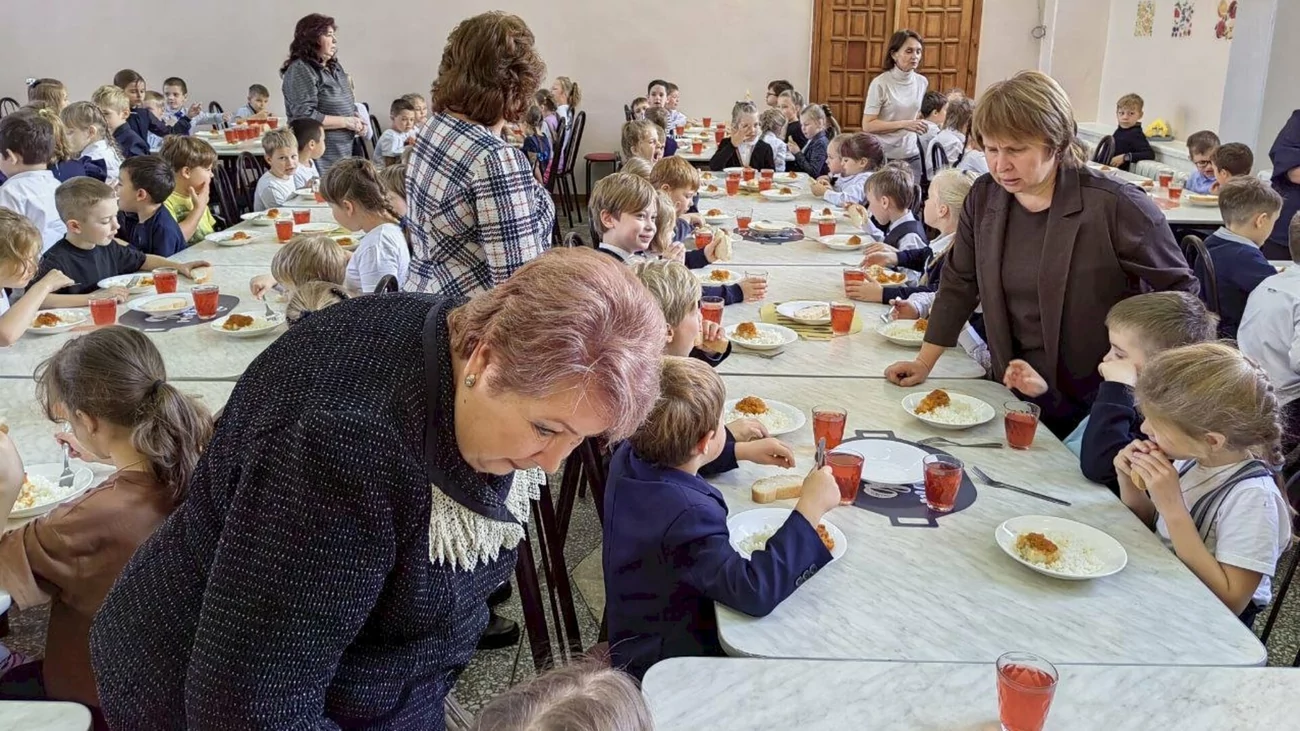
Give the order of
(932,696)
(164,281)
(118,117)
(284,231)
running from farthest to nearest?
(118,117) → (284,231) → (164,281) → (932,696)

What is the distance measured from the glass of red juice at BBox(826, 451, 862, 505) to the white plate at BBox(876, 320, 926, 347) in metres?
1.03

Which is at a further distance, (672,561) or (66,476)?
(66,476)

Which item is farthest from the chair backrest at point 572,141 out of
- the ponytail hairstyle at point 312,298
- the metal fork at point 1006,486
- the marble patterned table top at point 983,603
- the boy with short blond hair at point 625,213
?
the marble patterned table top at point 983,603

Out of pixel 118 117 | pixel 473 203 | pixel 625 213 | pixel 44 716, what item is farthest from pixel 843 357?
pixel 118 117

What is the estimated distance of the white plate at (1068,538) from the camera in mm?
1640

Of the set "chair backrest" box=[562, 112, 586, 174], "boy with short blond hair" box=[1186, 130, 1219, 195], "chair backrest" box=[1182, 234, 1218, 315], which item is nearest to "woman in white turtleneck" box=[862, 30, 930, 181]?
"boy with short blond hair" box=[1186, 130, 1219, 195]

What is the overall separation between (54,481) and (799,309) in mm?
2188

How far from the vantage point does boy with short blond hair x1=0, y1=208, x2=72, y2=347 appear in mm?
2877

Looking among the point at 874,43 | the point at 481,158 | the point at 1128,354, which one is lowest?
the point at 1128,354

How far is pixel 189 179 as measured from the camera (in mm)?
4840

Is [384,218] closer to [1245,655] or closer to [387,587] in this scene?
[387,587]

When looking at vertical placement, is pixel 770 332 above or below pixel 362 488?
below

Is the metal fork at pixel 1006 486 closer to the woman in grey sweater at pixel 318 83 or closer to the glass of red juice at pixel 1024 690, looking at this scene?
the glass of red juice at pixel 1024 690

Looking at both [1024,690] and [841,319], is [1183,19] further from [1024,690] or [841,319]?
[1024,690]
